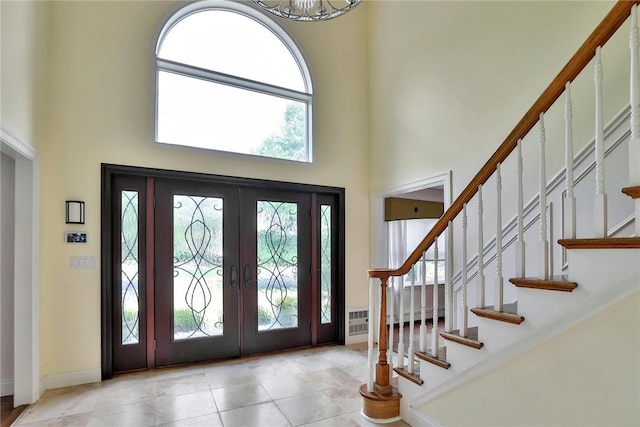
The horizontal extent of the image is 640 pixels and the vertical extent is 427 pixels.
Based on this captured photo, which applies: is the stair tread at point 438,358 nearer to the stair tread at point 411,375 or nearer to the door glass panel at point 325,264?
the stair tread at point 411,375

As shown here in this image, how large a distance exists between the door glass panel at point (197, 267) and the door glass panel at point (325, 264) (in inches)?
51.7

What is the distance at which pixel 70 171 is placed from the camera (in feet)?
10.4

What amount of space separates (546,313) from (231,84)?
12.7ft

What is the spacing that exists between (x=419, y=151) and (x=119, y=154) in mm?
3213

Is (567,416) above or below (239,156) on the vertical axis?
below

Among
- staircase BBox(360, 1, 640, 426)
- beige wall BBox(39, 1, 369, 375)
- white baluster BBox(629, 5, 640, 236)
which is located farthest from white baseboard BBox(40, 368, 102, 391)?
white baluster BBox(629, 5, 640, 236)

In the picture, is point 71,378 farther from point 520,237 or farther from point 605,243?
point 605,243

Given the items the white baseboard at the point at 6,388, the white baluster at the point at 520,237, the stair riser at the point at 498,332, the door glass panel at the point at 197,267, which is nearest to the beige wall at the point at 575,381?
the stair riser at the point at 498,332

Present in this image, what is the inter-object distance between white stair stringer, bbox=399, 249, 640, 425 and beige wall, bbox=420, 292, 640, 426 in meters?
0.06

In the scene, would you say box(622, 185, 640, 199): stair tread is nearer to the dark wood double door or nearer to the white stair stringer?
the white stair stringer

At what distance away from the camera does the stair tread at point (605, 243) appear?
4.20 ft

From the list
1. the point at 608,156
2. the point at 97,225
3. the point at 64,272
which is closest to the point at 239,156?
the point at 97,225

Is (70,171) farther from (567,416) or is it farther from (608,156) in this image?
(608,156)

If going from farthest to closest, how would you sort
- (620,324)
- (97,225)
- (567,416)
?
(97,225)
(567,416)
(620,324)
